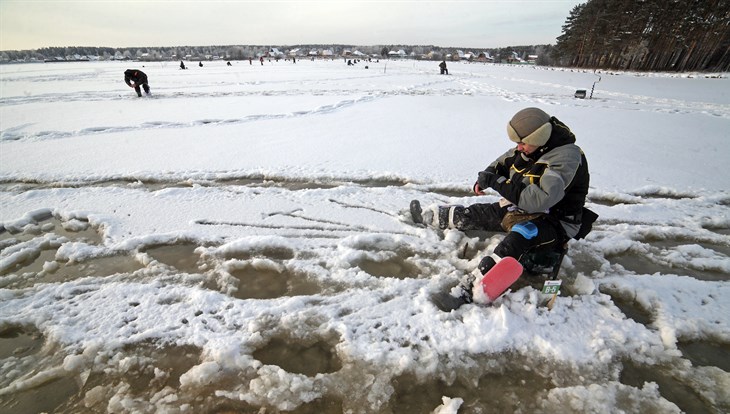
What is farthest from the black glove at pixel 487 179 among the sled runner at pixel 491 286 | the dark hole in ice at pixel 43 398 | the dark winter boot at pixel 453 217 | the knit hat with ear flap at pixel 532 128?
the dark hole in ice at pixel 43 398

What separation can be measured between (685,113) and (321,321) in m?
14.6

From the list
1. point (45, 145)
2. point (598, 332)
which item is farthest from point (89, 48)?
point (598, 332)

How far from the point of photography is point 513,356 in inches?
83.7

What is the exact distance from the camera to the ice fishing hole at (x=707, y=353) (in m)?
2.12

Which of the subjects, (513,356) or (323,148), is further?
(323,148)

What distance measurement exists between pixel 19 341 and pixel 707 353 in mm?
4594

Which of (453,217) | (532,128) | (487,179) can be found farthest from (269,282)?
(532,128)

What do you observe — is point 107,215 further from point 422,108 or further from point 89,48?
point 89,48

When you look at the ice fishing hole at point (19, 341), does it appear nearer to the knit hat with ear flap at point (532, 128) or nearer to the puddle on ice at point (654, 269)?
the knit hat with ear flap at point (532, 128)

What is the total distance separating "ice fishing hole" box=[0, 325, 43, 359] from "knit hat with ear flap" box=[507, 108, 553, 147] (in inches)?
140

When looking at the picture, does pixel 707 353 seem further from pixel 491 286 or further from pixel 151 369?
pixel 151 369

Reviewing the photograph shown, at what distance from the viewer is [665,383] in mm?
1984

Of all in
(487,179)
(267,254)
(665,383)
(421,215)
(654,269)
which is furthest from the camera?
(421,215)

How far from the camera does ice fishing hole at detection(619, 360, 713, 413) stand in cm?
186
